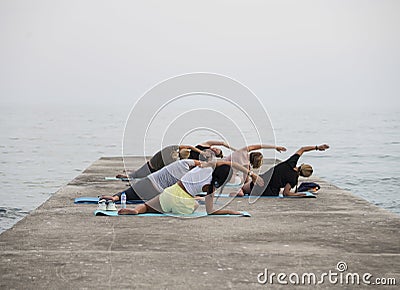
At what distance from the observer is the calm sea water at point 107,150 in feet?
50.5

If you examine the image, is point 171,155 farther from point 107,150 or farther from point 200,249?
point 107,150

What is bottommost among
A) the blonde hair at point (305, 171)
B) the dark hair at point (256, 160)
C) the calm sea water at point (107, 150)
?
the calm sea water at point (107, 150)

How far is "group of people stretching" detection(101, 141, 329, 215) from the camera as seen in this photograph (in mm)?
6711

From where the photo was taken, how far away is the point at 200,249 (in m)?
5.39

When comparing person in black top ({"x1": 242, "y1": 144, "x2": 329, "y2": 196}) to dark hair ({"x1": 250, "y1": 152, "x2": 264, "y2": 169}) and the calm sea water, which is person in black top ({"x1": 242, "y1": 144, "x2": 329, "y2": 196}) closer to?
dark hair ({"x1": 250, "y1": 152, "x2": 264, "y2": 169})

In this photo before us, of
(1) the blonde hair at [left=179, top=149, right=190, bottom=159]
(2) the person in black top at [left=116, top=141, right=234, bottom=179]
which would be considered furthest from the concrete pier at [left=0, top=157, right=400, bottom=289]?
(2) the person in black top at [left=116, top=141, right=234, bottom=179]

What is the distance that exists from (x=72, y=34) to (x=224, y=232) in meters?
24.4

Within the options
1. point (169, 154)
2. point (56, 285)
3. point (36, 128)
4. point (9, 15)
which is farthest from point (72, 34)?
point (56, 285)

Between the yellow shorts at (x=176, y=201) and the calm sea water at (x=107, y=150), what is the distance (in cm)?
372

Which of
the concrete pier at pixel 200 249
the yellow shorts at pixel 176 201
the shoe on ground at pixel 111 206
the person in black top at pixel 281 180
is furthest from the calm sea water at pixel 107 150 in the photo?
the concrete pier at pixel 200 249

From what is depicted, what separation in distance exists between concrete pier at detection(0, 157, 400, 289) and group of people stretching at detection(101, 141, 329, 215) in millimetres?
210

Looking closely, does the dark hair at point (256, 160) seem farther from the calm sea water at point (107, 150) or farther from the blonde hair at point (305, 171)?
the calm sea water at point (107, 150)

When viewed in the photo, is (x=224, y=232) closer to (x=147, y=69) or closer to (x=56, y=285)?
(x=56, y=285)

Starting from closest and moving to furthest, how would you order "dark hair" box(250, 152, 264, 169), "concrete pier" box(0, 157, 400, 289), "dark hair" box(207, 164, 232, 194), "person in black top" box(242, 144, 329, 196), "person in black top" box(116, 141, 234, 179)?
1. "concrete pier" box(0, 157, 400, 289)
2. "dark hair" box(207, 164, 232, 194)
3. "dark hair" box(250, 152, 264, 169)
4. "person in black top" box(242, 144, 329, 196)
5. "person in black top" box(116, 141, 234, 179)
